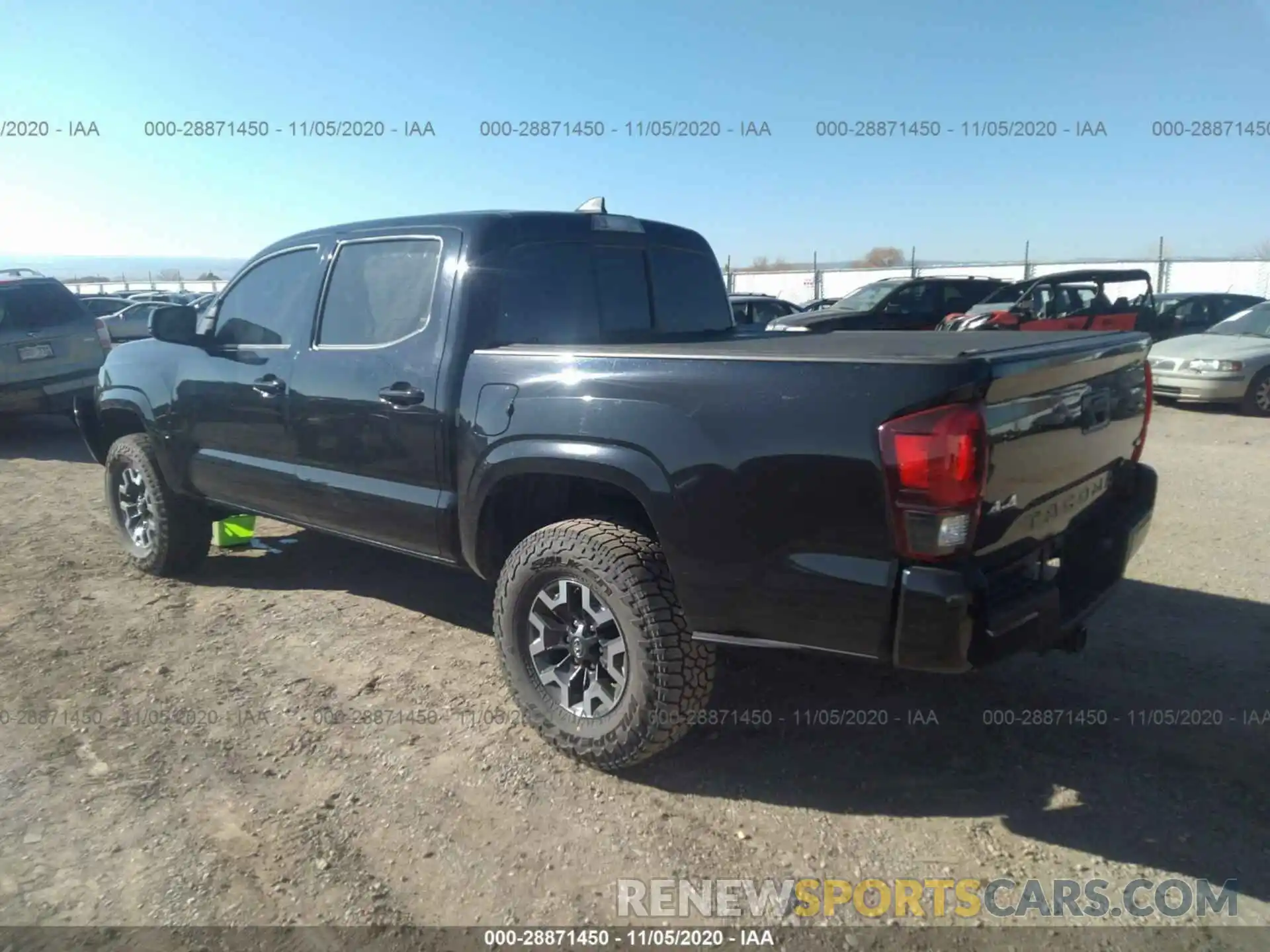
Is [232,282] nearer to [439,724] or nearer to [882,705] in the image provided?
[439,724]

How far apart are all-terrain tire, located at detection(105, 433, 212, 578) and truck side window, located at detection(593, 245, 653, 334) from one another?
2.74 meters

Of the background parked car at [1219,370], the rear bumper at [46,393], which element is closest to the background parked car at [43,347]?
the rear bumper at [46,393]

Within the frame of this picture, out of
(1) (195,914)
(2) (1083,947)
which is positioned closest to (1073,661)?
(2) (1083,947)

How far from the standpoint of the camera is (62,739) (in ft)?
10.9

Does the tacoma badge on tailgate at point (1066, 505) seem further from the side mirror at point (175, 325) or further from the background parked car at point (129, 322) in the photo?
the background parked car at point (129, 322)

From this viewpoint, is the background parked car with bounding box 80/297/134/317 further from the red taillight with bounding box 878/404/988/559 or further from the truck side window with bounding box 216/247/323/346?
the red taillight with bounding box 878/404/988/559

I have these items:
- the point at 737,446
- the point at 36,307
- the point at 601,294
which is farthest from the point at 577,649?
the point at 36,307

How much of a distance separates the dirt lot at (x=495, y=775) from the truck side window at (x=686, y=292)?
162cm

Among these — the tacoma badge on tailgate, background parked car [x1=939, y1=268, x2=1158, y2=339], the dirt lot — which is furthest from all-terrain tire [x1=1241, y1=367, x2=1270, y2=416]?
the tacoma badge on tailgate

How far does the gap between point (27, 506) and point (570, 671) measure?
5943mm

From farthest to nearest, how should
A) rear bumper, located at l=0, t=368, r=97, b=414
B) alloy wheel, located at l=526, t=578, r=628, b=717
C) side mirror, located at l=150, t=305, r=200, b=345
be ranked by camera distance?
rear bumper, located at l=0, t=368, r=97, b=414 → side mirror, located at l=150, t=305, r=200, b=345 → alloy wheel, located at l=526, t=578, r=628, b=717

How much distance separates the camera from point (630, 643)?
2873 millimetres

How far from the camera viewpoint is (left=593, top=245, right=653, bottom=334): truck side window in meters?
3.82

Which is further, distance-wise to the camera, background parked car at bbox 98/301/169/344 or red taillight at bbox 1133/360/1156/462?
background parked car at bbox 98/301/169/344
